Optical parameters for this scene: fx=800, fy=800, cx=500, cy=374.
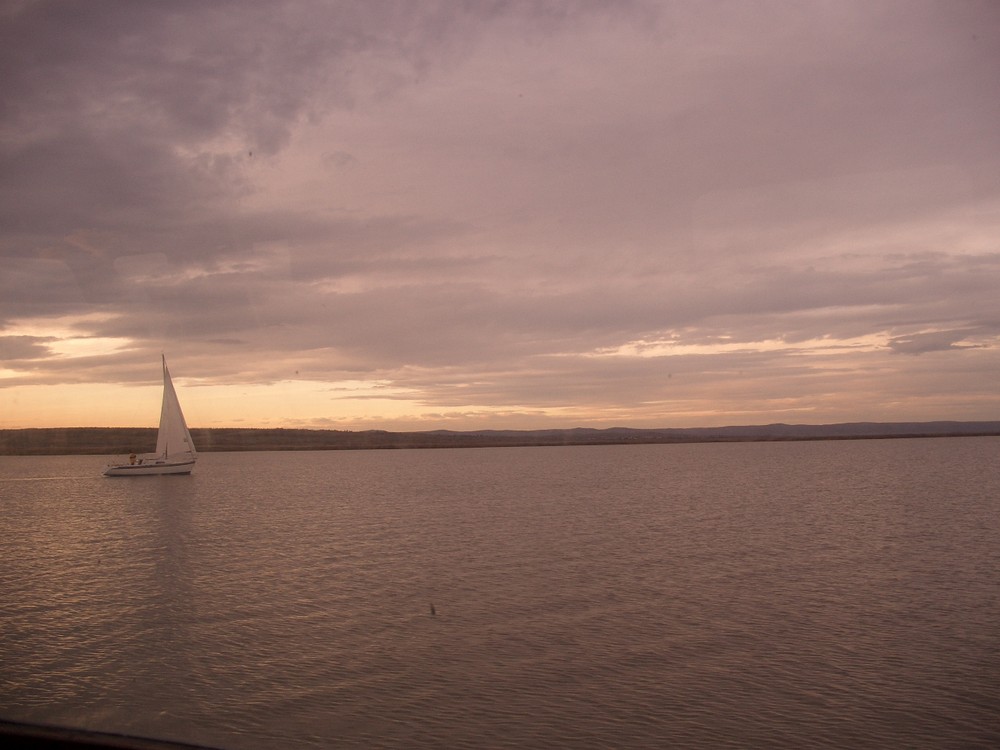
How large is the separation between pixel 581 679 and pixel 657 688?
1452mm

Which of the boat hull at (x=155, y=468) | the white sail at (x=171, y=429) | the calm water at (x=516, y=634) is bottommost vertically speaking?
the calm water at (x=516, y=634)

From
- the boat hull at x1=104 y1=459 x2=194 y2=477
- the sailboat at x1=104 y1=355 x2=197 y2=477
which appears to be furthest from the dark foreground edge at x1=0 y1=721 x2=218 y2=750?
the boat hull at x1=104 y1=459 x2=194 y2=477

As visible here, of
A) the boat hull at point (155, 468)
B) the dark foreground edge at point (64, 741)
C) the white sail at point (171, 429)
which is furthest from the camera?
the boat hull at point (155, 468)

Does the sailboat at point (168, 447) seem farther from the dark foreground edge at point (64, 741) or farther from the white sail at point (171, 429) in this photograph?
the dark foreground edge at point (64, 741)

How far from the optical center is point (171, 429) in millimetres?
78938

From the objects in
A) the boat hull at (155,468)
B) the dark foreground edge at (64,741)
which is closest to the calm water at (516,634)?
the dark foreground edge at (64,741)

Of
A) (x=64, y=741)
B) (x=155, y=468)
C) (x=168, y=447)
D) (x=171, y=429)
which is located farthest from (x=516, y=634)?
(x=155, y=468)

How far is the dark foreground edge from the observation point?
4.44m

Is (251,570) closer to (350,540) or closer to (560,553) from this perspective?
(350,540)

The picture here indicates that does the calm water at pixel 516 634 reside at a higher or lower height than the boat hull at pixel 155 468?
lower

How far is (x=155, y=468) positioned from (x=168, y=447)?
4196 mm

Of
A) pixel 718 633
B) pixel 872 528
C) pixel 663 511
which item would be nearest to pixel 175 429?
pixel 663 511

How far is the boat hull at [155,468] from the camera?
83012 mm

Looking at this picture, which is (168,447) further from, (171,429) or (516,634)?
(516,634)
